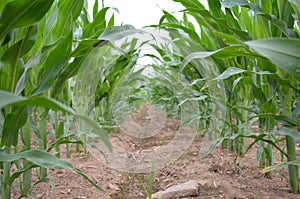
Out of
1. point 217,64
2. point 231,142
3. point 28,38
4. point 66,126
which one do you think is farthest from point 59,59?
point 231,142

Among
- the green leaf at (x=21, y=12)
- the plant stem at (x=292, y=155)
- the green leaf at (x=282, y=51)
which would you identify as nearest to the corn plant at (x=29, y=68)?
the green leaf at (x=21, y=12)

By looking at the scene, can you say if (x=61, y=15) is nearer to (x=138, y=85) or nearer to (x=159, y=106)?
(x=138, y=85)

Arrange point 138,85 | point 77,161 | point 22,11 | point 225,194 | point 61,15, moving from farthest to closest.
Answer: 1. point 138,85
2. point 77,161
3. point 225,194
4. point 61,15
5. point 22,11

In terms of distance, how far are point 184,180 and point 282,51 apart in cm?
116

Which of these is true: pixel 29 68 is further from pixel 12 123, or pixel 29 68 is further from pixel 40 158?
pixel 40 158

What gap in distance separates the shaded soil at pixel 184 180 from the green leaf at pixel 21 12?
568mm

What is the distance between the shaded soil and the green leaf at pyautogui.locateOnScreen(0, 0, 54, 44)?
0.57 m

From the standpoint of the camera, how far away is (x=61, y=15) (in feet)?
3.18

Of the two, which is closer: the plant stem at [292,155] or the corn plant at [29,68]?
the corn plant at [29,68]

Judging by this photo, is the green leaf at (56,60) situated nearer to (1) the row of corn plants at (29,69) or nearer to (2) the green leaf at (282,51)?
(1) the row of corn plants at (29,69)

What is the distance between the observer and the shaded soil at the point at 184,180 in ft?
3.94

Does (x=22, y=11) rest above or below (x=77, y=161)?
above

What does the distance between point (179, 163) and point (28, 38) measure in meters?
1.35

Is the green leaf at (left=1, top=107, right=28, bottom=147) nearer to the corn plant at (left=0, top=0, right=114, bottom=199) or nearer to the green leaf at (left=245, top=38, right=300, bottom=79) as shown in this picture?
the corn plant at (left=0, top=0, right=114, bottom=199)
